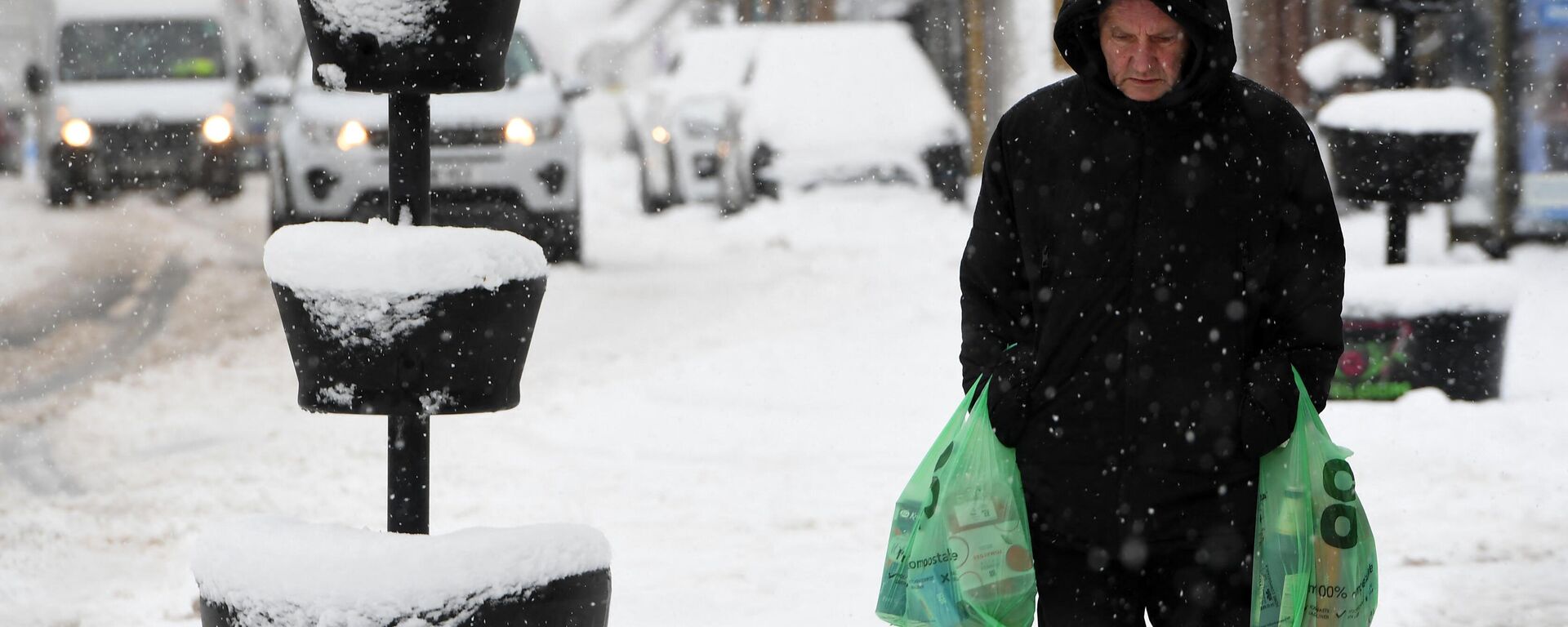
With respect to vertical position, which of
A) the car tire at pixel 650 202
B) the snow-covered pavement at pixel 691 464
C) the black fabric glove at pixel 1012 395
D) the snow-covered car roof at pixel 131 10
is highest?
the snow-covered car roof at pixel 131 10

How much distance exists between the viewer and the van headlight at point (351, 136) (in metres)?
11.2

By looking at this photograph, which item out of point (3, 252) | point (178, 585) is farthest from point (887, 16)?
point (178, 585)

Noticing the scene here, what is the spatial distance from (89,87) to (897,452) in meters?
13.4

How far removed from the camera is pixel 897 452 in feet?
22.2

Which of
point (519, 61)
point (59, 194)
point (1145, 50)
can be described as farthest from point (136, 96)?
point (1145, 50)

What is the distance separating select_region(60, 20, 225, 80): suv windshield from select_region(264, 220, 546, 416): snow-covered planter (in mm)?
16605

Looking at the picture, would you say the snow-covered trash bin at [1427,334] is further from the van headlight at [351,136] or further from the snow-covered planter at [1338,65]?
the van headlight at [351,136]

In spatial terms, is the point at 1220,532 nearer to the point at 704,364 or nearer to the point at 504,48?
the point at 504,48

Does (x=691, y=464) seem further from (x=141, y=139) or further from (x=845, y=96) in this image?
(x=141, y=139)

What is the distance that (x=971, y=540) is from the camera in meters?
2.81

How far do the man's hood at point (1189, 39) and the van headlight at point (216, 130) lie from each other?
1678 cm

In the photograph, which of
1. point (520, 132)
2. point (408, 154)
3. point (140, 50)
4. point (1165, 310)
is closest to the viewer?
point (1165, 310)

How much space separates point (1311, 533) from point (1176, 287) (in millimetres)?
410

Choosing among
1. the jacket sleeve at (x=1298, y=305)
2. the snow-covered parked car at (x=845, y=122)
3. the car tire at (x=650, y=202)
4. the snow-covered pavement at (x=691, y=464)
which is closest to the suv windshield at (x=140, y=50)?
the car tire at (x=650, y=202)
